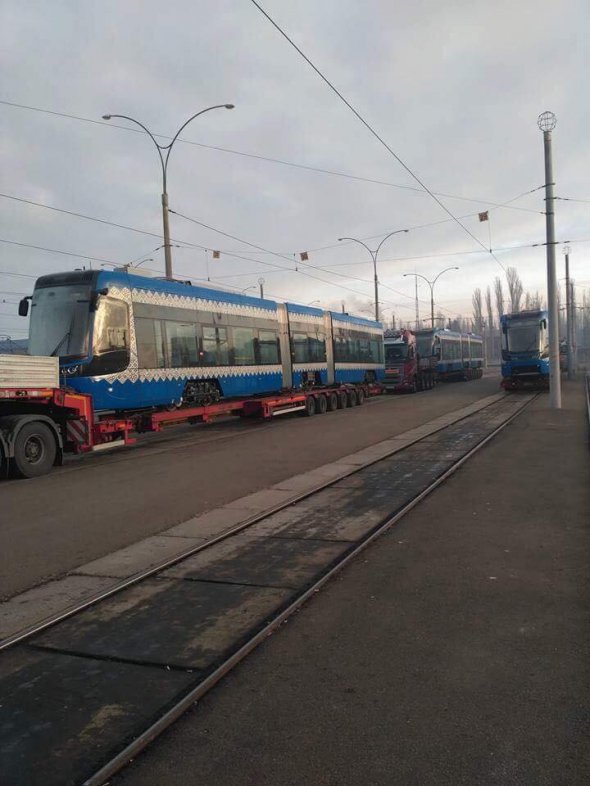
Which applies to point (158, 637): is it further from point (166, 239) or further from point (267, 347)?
point (166, 239)

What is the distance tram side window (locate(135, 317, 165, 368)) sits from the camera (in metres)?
13.7

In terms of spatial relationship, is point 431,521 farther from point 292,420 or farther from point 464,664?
point 292,420

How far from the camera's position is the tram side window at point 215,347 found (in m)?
16.2

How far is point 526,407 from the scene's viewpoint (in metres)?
23.0

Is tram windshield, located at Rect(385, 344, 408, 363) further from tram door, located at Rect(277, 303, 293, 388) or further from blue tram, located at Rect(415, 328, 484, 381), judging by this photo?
tram door, located at Rect(277, 303, 293, 388)

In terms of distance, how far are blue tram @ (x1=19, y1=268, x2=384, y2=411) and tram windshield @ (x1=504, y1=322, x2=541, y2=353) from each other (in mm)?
15472

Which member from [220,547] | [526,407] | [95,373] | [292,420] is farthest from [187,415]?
[526,407]

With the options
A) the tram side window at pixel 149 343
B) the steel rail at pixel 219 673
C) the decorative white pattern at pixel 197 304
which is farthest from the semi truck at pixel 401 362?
the steel rail at pixel 219 673

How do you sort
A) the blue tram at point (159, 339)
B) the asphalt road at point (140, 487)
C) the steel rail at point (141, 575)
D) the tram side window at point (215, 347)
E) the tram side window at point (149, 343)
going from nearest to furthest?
the steel rail at point (141, 575) → the asphalt road at point (140, 487) → the blue tram at point (159, 339) → the tram side window at point (149, 343) → the tram side window at point (215, 347)

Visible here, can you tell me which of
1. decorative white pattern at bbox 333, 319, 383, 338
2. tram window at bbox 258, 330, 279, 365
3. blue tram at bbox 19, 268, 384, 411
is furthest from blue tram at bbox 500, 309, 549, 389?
tram window at bbox 258, 330, 279, 365

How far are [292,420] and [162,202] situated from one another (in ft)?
28.4

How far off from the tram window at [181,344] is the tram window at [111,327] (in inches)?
60.0

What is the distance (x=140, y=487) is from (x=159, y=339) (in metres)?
5.27

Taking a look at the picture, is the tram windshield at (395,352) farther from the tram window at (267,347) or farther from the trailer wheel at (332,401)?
the tram window at (267,347)
